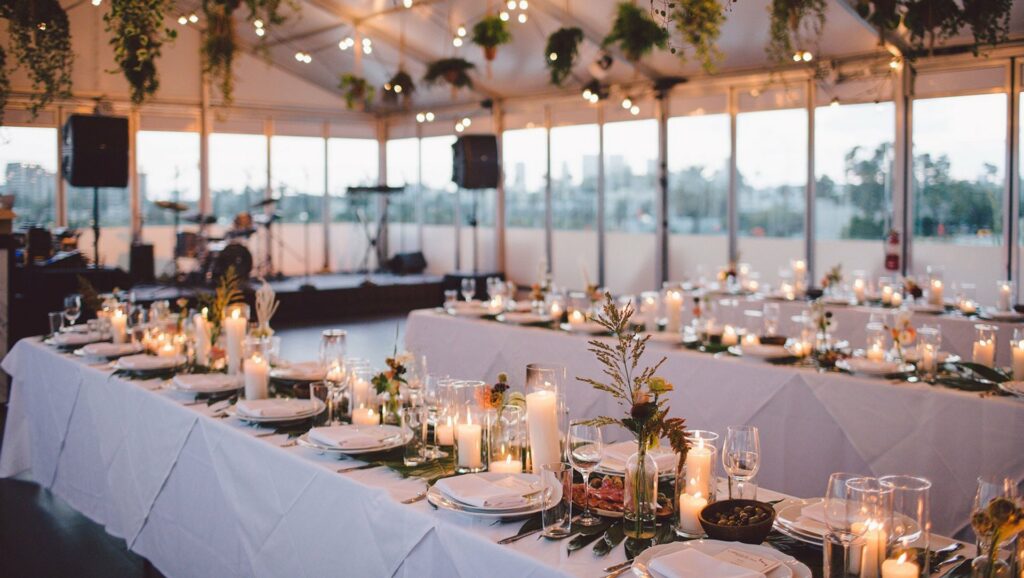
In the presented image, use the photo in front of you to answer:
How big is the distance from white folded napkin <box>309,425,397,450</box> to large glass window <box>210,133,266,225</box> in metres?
11.7

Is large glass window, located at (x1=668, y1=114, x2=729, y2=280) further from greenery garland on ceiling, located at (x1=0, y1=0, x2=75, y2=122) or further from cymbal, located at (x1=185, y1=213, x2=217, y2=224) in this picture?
greenery garland on ceiling, located at (x1=0, y1=0, x2=75, y2=122)

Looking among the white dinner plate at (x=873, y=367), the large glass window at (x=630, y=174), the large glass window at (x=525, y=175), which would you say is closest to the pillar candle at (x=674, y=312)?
the white dinner plate at (x=873, y=367)

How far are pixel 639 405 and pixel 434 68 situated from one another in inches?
395

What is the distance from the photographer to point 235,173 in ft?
45.8

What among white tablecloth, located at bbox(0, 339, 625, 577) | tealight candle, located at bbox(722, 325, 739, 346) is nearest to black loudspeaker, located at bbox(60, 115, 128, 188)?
white tablecloth, located at bbox(0, 339, 625, 577)

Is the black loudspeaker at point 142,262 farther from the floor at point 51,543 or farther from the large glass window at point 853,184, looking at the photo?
the large glass window at point 853,184

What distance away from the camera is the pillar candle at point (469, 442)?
249 centimetres

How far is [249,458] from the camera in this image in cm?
288

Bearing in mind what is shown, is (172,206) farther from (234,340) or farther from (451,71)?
(234,340)

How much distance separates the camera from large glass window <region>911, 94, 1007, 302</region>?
27.8ft

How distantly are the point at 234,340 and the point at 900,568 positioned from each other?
9.23 ft

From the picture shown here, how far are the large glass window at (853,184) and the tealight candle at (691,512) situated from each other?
795cm

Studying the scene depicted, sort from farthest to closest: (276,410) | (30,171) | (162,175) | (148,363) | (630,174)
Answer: (162,175) < (30,171) < (630,174) < (148,363) < (276,410)

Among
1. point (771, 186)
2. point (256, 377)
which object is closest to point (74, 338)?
point (256, 377)
